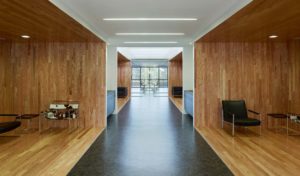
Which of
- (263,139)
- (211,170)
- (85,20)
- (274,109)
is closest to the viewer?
(211,170)

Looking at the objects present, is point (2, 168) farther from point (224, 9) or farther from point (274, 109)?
point (274, 109)

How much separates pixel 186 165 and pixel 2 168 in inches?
116

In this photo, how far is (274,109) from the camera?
21.2 ft

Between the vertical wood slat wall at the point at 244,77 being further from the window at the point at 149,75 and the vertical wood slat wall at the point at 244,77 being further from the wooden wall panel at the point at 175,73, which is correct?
the window at the point at 149,75

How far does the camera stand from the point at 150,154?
4.26 metres

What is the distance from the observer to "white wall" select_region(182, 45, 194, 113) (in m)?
9.08

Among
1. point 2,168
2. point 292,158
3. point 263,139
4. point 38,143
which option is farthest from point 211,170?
point 38,143

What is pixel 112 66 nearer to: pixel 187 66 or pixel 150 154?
pixel 187 66

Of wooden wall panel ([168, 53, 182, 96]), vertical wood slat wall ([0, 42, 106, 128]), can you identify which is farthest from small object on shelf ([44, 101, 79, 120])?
wooden wall panel ([168, 53, 182, 96])

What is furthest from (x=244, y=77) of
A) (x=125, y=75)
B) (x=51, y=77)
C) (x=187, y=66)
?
(x=125, y=75)

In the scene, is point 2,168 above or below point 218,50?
below

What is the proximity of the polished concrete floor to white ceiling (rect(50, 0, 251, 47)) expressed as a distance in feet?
8.40

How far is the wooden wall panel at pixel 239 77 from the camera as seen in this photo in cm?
643

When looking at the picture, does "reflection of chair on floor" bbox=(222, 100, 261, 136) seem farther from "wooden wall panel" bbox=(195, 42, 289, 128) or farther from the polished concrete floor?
the polished concrete floor
